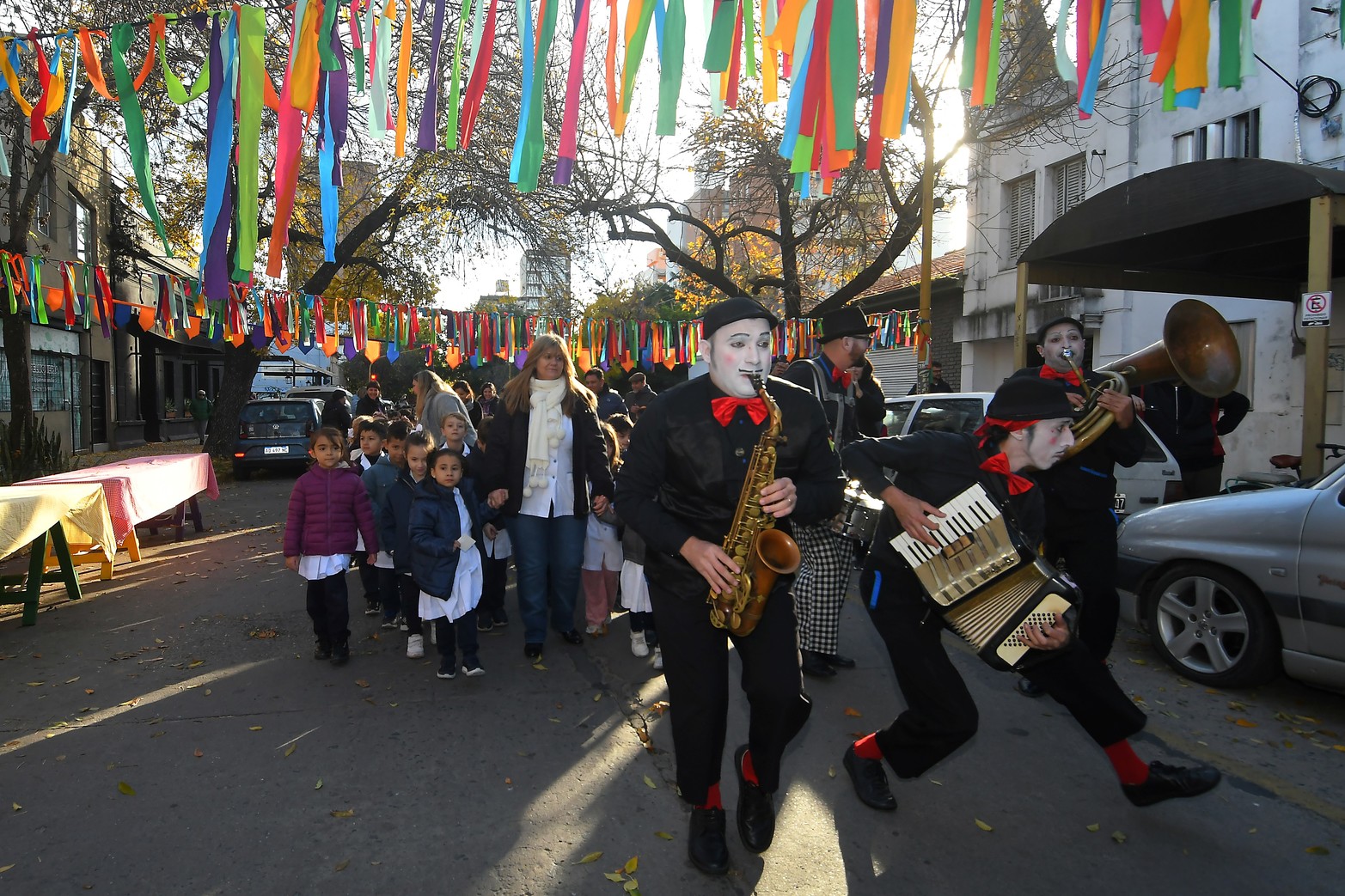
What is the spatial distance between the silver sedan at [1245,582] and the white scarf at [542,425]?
3.65m

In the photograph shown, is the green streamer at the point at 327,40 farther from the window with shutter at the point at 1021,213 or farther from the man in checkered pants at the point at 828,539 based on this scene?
the window with shutter at the point at 1021,213

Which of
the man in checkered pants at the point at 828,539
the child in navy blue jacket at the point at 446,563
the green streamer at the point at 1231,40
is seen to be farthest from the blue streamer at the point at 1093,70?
the child in navy blue jacket at the point at 446,563

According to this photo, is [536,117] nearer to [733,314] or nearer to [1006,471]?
[733,314]

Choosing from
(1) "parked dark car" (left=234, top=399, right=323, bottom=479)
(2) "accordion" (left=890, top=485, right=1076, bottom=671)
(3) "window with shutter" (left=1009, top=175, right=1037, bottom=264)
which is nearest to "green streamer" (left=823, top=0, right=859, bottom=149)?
(2) "accordion" (left=890, top=485, right=1076, bottom=671)

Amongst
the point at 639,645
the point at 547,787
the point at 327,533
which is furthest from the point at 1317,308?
the point at 327,533

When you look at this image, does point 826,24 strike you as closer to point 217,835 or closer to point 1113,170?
point 217,835

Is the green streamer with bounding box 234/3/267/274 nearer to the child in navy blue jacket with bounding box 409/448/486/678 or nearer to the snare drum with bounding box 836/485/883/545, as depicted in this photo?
the child in navy blue jacket with bounding box 409/448/486/678

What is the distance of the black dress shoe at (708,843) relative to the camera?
2914 mm

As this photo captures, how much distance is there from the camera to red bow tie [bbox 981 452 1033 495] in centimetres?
310

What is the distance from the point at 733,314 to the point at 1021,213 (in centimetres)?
1607

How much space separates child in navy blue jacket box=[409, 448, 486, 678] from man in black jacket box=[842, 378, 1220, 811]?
2613 millimetres

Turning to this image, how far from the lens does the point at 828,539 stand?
4.63 m

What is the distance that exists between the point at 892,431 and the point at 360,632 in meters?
5.63

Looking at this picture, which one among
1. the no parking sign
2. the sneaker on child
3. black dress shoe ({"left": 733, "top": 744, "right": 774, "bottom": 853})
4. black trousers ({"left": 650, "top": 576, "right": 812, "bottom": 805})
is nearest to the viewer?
black trousers ({"left": 650, "top": 576, "right": 812, "bottom": 805})
